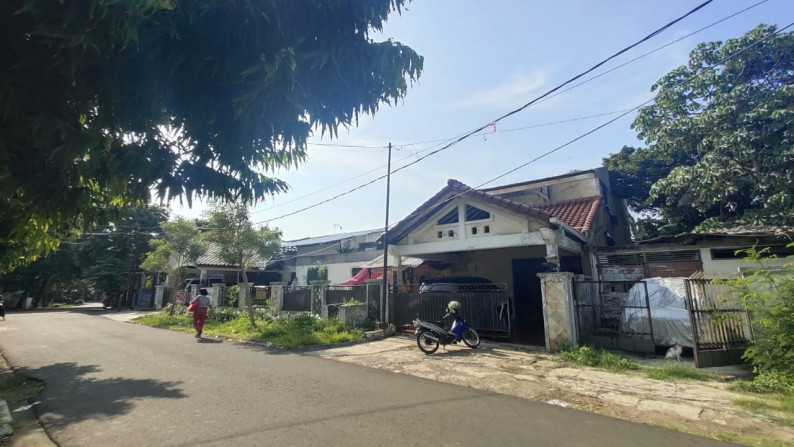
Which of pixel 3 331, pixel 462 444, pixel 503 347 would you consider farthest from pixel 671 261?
pixel 3 331

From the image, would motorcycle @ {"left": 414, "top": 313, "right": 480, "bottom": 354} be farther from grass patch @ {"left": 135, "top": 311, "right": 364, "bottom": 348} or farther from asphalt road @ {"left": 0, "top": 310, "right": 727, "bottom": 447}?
grass patch @ {"left": 135, "top": 311, "right": 364, "bottom": 348}

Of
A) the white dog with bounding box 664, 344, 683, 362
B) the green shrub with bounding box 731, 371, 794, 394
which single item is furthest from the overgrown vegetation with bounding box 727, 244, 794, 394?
the white dog with bounding box 664, 344, 683, 362

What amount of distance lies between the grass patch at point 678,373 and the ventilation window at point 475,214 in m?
5.63

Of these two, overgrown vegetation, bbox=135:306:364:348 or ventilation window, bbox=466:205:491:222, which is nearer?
overgrown vegetation, bbox=135:306:364:348

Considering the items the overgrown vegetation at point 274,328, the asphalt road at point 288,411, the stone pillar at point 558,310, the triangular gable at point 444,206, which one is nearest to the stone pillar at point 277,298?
the overgrown vegetation at point 274,328

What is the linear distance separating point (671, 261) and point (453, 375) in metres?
8.37

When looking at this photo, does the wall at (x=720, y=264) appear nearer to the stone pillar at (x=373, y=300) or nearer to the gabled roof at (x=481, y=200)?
the gabled roof at (x=481, y=200)

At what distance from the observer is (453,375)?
708 cm

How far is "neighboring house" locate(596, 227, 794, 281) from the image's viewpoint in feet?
32.2

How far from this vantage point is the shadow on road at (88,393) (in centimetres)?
509

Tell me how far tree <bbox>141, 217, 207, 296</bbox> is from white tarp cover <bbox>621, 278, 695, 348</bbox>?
16.8 metres

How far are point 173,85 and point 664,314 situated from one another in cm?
1009

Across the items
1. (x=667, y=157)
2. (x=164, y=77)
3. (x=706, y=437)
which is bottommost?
(x=706, y=437)

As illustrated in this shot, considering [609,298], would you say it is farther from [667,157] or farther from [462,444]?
[667,157]
